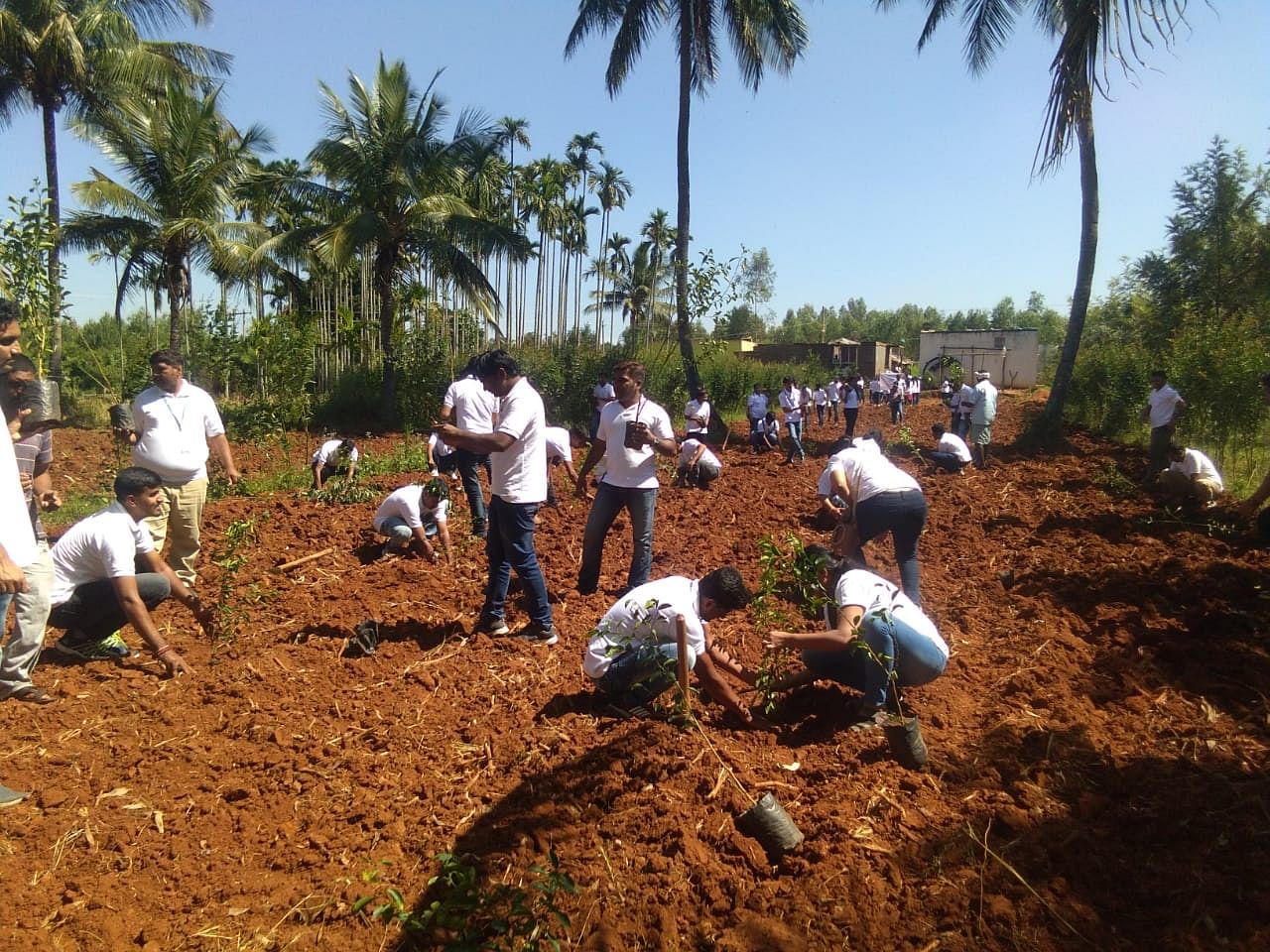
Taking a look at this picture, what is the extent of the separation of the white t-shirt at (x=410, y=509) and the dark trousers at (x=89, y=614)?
215 centimetres

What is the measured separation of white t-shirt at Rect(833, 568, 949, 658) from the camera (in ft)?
12.4

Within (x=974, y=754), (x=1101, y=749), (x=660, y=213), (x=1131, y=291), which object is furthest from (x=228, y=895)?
(x=660, y=213)

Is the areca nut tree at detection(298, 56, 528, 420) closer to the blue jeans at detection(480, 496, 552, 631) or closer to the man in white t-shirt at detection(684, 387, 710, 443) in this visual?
the man in white t-shirt at detection(684, 387, 710, 443)

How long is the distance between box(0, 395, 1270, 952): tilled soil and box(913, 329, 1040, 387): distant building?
3642cm

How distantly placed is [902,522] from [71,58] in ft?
69.1

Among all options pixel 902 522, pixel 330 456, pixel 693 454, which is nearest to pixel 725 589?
pixel 902 522

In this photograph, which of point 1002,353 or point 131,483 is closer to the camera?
point 131,483

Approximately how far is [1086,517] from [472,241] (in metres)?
13.8

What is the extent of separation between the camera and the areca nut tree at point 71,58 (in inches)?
674

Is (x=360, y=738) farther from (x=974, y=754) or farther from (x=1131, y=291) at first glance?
(x=1131, y=291)

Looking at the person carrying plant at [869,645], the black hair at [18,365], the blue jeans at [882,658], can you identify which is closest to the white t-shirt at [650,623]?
the person carrying plant at [869,645]

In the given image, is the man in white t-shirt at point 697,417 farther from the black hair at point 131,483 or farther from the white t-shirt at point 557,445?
the black hair at point 131,483

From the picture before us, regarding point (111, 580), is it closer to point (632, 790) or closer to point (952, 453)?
point (632, 790)

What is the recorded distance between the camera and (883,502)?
16.3 ft
